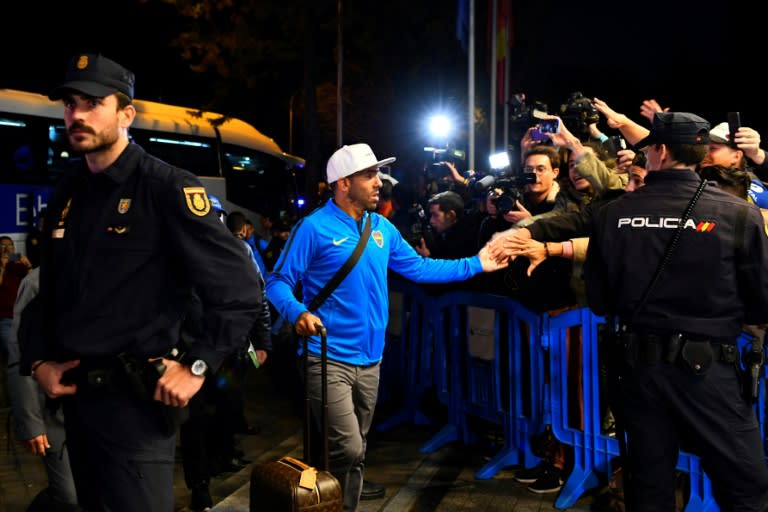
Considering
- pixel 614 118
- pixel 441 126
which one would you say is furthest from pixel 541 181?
pixel 441 126

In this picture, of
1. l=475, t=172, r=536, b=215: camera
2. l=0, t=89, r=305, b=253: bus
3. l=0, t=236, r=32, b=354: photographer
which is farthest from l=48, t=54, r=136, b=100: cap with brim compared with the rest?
l=0, t=89, r=305, b=253: bus

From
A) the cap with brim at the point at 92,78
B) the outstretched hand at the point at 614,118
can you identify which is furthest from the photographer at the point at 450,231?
the cap with brim at the point at 92,78

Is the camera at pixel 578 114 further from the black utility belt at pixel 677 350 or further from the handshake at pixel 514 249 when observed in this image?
the black utility belt at pixel 677 350

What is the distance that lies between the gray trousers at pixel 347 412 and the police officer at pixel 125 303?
1.69 metres

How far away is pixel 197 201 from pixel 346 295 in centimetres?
187

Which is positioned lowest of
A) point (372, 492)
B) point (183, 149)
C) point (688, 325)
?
point (372, 492)

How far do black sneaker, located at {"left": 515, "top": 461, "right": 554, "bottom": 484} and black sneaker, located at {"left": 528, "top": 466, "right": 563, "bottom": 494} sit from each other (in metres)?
0.02

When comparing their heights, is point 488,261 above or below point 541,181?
below

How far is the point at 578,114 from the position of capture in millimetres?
6250

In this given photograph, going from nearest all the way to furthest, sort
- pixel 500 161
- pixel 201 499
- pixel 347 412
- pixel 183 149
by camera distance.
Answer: pixel 347 412 → pixel 201 499 → pixel 500 161 → pixel 183 149

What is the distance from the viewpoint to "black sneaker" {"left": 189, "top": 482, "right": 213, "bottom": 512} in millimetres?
5344

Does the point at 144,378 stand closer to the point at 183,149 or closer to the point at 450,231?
the point at 450,231

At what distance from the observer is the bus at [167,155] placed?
15.7 meters

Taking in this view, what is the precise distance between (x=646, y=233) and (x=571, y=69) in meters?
51.0
